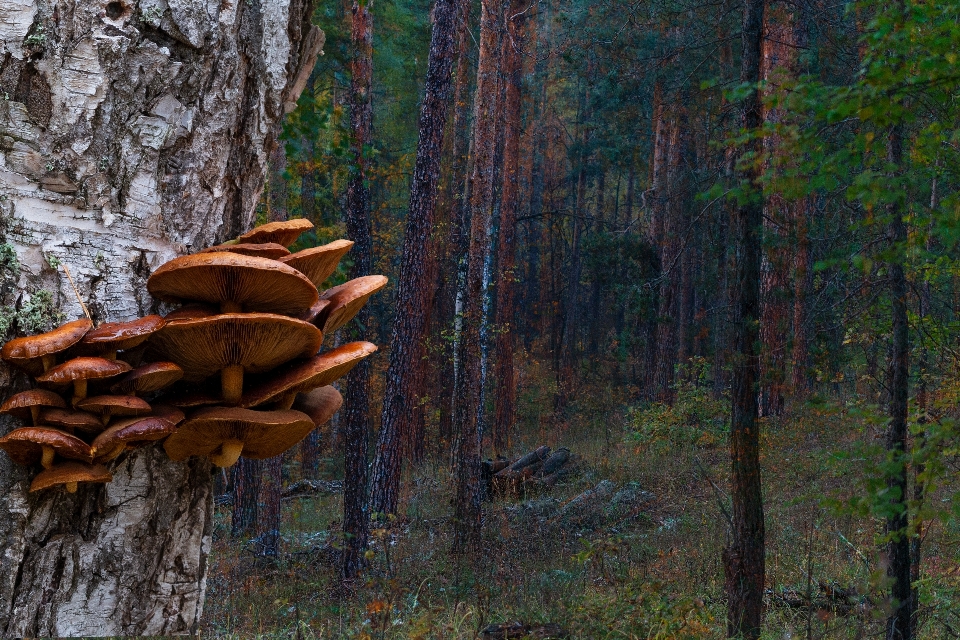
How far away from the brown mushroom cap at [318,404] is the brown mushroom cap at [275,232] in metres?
0.40

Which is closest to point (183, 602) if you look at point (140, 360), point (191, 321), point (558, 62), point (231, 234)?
point (140, 360)

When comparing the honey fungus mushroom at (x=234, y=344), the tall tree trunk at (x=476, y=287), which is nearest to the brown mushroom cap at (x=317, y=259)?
the honey fungus mushroom at (x=234, y=344)

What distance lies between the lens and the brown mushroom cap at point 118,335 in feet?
4.38

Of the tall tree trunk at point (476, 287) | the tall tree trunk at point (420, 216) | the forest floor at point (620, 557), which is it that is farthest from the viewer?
the tall tree trunk at point (476, 287)

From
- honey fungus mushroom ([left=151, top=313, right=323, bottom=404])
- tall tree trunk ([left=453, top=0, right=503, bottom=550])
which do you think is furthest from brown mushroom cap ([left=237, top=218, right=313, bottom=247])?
tall tree trunk ([left=453, top=0, right=503, bottom=550])

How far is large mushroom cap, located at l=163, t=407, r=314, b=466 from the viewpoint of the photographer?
1.48 m

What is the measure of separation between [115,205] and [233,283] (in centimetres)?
30

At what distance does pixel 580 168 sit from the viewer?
3120cm

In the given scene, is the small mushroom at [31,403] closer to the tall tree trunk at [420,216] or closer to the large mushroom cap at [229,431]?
the large mushroom cap at [229,431]

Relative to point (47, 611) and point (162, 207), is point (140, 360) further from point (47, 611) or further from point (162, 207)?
point (47, 611)

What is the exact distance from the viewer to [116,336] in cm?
133

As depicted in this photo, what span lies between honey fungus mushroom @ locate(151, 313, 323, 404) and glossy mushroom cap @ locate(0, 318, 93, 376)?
6.2 inches

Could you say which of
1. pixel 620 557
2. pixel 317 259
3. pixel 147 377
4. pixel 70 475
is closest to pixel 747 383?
pixel 620 557

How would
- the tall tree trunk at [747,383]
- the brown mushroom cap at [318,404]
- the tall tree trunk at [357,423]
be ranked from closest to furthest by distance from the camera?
1. the brown mushroom cap at [318,404]
2. the tall tree trunk at [747,383]
3. the tall tree trunk at [357,423]
